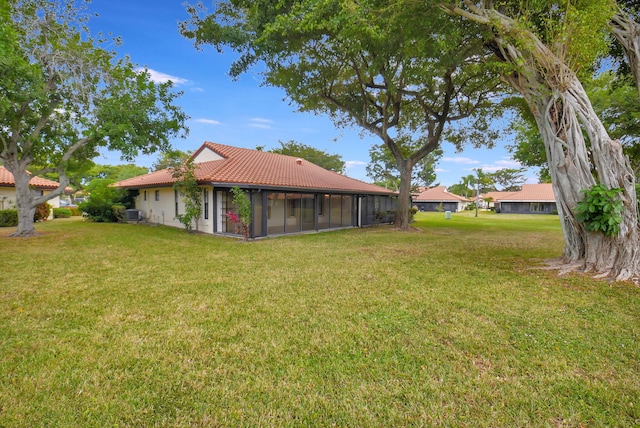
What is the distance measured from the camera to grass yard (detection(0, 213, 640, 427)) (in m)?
2.32

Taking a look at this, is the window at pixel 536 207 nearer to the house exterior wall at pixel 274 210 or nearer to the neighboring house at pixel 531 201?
the neighboring house at pixel 531 201

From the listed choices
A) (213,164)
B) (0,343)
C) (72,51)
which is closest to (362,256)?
(0,343)

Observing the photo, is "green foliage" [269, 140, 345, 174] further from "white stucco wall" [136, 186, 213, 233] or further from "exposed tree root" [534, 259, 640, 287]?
"exposed tree root" [534, 259, 640, 287]

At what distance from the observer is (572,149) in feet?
→ 21.2

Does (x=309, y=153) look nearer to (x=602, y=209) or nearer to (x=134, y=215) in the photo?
(x=134, y=215)

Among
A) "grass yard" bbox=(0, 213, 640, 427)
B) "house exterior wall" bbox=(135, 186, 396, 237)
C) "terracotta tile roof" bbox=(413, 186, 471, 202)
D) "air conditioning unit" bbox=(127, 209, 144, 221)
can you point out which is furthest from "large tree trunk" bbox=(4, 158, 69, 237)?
"terracotta tile roof" bbox=(413, 186, 471, 202)

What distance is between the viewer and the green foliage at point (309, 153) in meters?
34.3

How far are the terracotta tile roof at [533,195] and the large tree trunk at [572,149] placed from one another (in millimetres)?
42451

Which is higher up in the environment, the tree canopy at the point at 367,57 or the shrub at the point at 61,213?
the tree canopy at the point at 367,57

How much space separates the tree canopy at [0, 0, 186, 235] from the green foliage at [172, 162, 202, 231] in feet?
4.97

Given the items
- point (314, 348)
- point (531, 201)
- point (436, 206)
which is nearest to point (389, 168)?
point (436, 206)

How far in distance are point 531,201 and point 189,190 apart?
47.0 m

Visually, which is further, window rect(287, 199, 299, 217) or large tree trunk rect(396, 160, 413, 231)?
large tree trunk rect(396, 160, 413, 231)

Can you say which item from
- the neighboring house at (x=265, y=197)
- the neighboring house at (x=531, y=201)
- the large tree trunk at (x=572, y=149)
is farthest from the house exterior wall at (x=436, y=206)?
the large tree trunk at (x=572, y=149)
